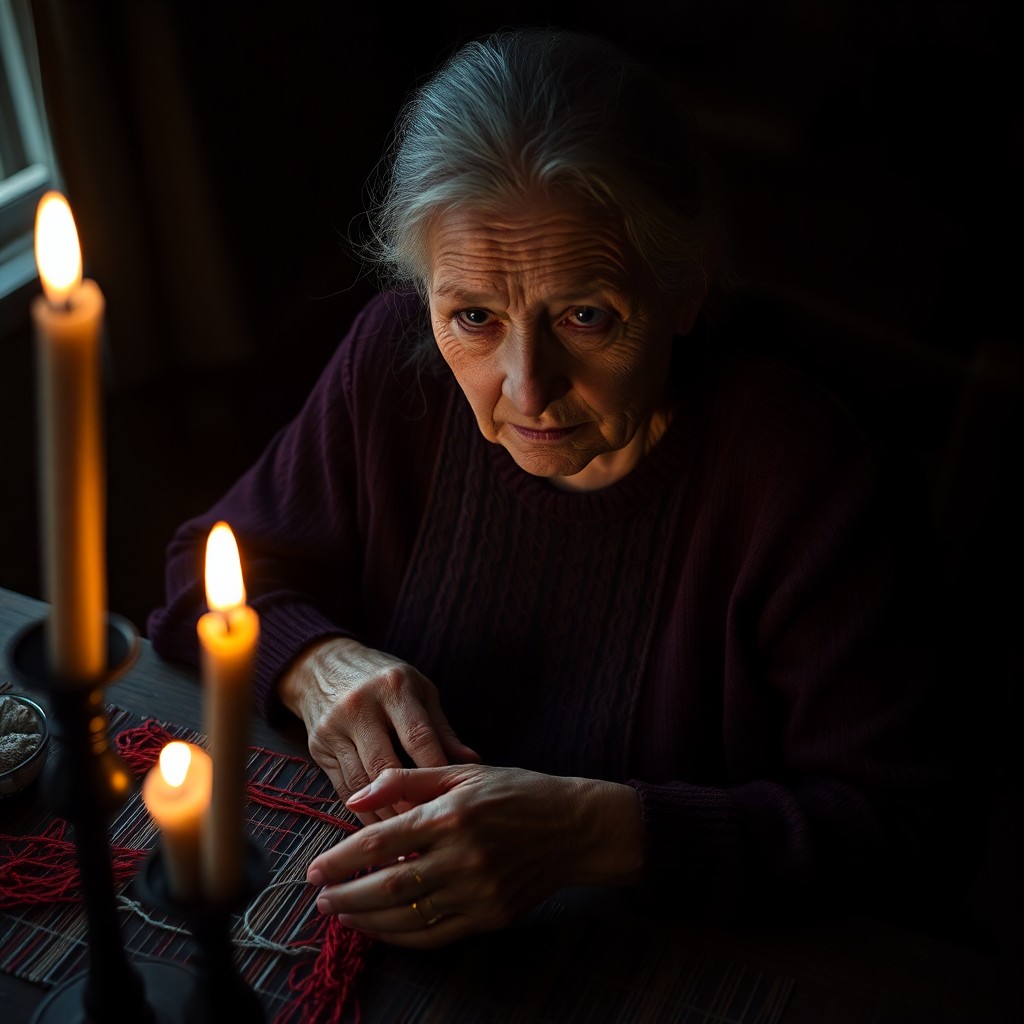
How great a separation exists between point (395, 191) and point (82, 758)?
2.73 feet

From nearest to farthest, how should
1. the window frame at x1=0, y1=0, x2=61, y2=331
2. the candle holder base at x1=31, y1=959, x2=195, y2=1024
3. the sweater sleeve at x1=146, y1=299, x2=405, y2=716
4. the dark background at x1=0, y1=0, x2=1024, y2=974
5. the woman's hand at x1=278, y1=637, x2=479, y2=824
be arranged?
1. the candle holder base at x1=31, y1=959, x2=195, y2=1024
2. the woman's hand at x1=278, y1=637, x2=479, y2=824
3. the sweater sleeve at x1=146, y1=299, x2=405, y2=716
4. the window frame at x1=0, y1=0, x2=61, y2=331
5. the dark background at x1=0, y1=0, x2=1024, y2=974

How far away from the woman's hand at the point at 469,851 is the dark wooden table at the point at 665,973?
29mm

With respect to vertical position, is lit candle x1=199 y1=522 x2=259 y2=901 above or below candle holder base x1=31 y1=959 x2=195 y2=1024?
above

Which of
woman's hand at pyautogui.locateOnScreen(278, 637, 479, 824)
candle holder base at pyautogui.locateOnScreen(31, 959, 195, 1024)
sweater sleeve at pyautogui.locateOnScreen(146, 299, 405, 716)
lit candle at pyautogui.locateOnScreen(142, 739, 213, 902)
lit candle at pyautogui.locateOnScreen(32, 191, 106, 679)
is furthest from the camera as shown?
sweater sleeve at pyautogui.locateOnScreen(146, 299, 405, 716)

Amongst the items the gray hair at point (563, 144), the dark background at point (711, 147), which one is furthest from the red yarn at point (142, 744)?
the dark background at point (711, 147)

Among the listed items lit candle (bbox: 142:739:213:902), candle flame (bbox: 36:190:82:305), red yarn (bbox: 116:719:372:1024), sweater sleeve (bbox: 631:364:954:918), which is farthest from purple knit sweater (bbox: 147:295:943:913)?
candle flame (bbox: 36:190:82:305)

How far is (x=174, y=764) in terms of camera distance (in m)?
0.72

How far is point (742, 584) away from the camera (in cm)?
138

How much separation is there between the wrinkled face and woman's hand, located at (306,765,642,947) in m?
0.40

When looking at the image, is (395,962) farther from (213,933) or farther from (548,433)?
(548,433)

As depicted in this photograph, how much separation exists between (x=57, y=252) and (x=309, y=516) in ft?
3.43

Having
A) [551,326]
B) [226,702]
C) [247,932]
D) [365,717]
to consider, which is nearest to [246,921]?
[247,932]

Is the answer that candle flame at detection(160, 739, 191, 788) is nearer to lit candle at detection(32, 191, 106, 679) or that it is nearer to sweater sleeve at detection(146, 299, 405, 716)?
lit candle at detection(32, 191, 106, 679)

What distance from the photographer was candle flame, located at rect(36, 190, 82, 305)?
1.95 ft
